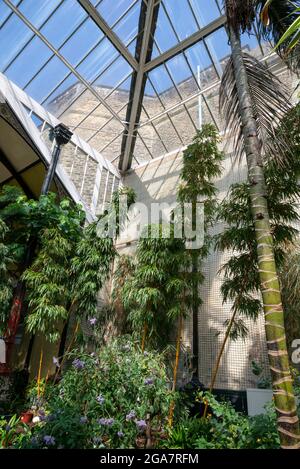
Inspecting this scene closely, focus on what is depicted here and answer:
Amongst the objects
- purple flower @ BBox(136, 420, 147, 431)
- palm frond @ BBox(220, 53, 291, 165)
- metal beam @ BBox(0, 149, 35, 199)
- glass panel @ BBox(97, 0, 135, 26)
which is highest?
glass panel @ BBox(97, 0, 135, 26)

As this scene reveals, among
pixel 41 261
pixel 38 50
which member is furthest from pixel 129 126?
pixel 41 261

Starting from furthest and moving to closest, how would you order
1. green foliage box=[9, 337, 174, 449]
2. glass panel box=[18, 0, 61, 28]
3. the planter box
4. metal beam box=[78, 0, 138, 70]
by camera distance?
metal beam box=[78, 0, 138, 70], glass panel box=[18, 0, 61, 28], the planter box, green foliage box=[9, 337, 174, 449]

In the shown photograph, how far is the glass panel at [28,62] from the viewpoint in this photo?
680cm

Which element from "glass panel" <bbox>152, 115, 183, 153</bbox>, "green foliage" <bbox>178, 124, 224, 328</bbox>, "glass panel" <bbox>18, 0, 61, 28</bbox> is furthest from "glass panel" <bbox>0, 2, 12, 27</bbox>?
"green foliage" <bbox>178, 124, 224, 328</bbox>

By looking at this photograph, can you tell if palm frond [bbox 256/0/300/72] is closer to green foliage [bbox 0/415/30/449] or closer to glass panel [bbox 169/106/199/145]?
green foliage [bbox 0/415/30/449]

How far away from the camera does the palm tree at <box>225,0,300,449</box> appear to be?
5.56ft

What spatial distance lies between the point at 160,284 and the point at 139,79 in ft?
19.5

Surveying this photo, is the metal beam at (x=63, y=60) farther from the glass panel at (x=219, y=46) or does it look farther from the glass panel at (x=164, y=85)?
the glass panel at (x=219, y=46)

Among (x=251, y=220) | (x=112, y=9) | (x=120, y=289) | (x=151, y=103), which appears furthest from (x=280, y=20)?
(x=151, y=103)

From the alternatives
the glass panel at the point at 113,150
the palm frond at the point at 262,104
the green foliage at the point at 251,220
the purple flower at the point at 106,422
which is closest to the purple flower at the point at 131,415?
the purple flower at the point at 106,422

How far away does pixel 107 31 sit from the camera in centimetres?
698

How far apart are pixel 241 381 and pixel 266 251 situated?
161 inches

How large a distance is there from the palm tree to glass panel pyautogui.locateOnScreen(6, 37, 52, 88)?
5424 mm

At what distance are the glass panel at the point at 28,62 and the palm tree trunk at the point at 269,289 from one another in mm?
5904
